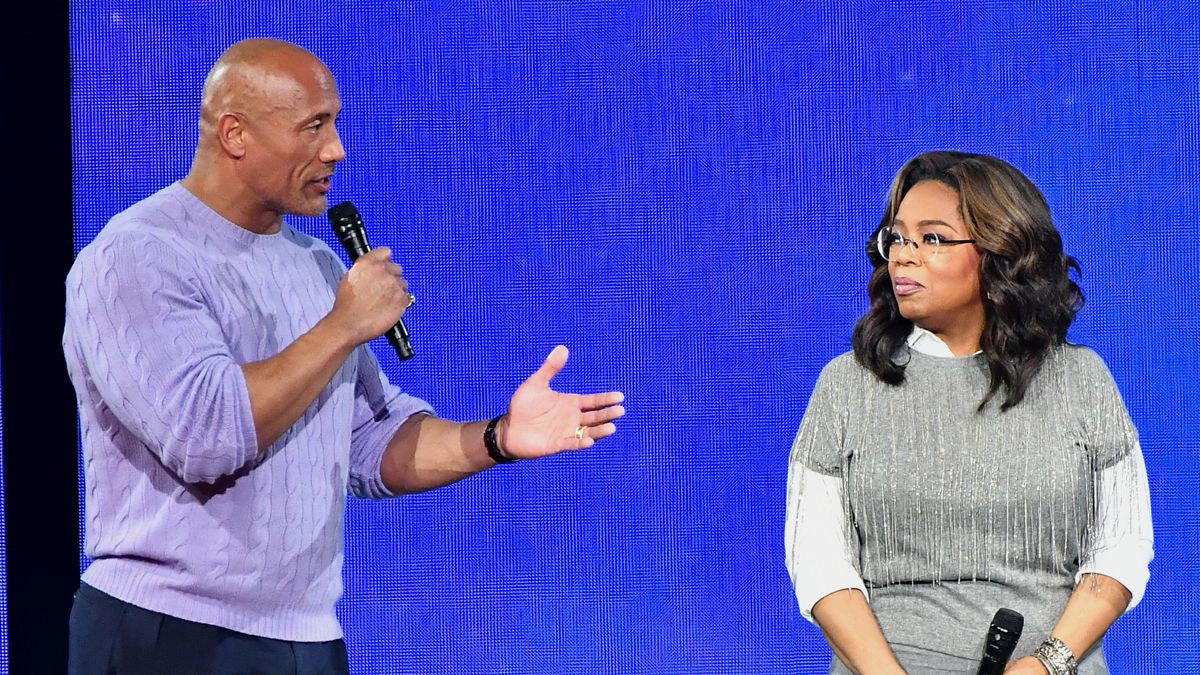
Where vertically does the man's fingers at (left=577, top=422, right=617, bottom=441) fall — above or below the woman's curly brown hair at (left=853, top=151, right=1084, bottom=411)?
below

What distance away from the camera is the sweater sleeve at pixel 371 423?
212 cm

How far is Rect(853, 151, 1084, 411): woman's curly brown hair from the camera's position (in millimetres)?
1980

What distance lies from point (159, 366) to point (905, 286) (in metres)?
1.02

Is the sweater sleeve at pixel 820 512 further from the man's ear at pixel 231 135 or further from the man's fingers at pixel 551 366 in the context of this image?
the man's ear at pixel 231 135

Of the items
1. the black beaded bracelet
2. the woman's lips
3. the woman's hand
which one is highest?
the woman's lips

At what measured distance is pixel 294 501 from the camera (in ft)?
6.14

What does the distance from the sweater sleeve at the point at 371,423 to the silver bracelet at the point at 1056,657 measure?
96 centimetres

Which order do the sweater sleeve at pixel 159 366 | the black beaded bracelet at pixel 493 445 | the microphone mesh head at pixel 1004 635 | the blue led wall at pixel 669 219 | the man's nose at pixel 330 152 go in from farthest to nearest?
the blue led wall at pixel 669 219 → the black beaded bracelet at pixel 493 445 → the man's nose at pixel 330 152 → the microphone mesh head at pixel 1004 635 → the sweater sleeve at pixel 159 366

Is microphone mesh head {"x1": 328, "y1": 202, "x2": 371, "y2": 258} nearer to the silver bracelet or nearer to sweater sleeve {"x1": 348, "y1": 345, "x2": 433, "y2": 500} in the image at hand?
sweater sleeve {"x1": 348, "y1": 345, "x2": 433, "y2": 500}

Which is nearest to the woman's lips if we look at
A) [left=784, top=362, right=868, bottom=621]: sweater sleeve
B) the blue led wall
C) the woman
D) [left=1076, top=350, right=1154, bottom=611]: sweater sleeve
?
the woman

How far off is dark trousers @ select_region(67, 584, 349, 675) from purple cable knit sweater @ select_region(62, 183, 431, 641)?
0.02 metres

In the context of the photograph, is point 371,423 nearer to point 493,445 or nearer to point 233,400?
point 493,445

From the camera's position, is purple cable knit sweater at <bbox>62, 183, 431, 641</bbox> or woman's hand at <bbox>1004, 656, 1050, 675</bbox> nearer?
purple cable knit sweater at <bbox>62, 183, 431, 641</bbox>

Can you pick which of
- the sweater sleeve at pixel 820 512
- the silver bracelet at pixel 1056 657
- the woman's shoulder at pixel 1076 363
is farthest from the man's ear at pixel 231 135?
the silver bracelet at pixel 1056 657
